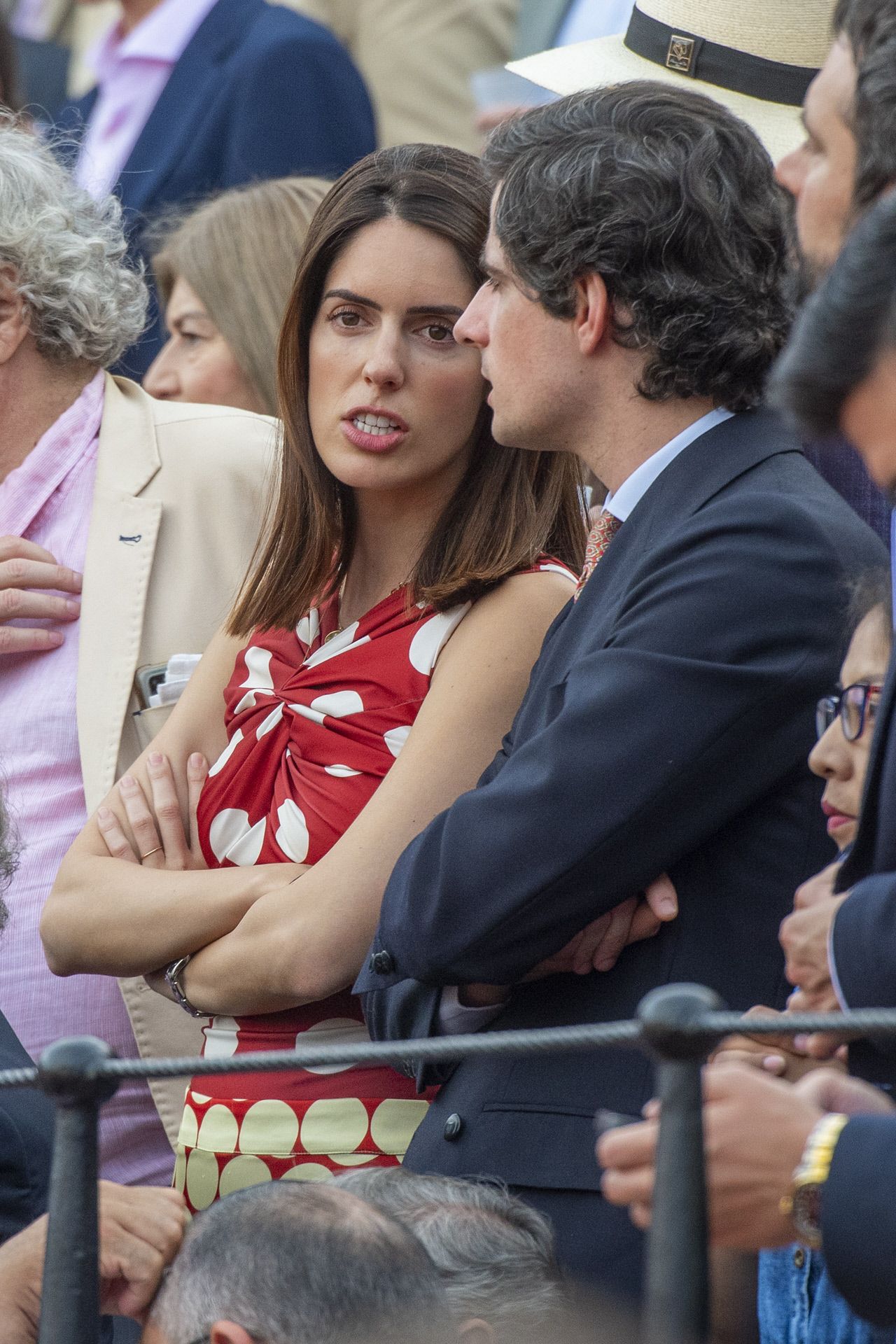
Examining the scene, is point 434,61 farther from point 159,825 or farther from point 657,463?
point 657,463

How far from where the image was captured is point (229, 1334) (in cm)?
177

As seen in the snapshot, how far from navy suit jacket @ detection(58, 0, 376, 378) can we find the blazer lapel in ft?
4.91

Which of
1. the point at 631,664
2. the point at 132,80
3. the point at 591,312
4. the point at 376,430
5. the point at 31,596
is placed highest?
the point at 132,80

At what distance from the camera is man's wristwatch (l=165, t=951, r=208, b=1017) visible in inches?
116

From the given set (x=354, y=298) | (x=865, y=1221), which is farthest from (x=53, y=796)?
(x=865, y=1221)

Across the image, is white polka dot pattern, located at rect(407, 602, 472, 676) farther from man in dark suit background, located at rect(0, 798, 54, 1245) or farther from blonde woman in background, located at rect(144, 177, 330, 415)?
blonde woman in background, located at rect(144, 177, 330, 415)

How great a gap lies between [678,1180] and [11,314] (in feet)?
9.82

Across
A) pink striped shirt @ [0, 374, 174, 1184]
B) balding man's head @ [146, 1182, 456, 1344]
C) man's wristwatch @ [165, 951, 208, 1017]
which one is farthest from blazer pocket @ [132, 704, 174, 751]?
balding man's head @ [146, 1182, 456, 1344]

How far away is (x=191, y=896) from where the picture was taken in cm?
291

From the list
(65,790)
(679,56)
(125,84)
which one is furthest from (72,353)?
(125,84)

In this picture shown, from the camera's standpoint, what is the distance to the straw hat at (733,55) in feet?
11.9

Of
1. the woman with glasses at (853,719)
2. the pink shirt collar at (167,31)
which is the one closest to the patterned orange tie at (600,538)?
the woman with glasses at (853,719)

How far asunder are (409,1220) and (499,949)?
46 centimetres

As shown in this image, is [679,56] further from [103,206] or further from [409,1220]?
[409,1220]
